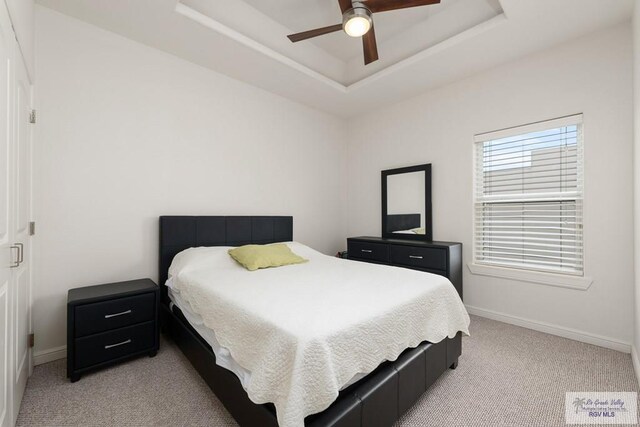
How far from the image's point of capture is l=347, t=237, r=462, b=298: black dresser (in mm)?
3039

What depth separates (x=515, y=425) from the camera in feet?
5.08

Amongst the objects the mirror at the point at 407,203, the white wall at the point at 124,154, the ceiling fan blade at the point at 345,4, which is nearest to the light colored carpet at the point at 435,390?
the white wall at the point at 124,154

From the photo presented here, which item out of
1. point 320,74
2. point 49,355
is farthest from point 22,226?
point 320,74

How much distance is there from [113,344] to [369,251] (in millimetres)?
2736

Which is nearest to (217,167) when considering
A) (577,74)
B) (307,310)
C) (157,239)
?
(157,239)

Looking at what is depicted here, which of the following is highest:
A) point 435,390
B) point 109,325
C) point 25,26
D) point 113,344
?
point 25,26

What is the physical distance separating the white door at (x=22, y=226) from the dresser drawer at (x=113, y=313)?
0.30 metres

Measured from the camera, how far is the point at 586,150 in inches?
99.5

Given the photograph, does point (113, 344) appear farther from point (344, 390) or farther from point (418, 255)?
point (418, 255)

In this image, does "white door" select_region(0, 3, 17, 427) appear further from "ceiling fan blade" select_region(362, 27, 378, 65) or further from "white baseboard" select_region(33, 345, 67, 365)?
"ceiling fan blade" select_region(362, 27, 378, 65)

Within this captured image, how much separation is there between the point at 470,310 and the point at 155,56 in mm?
4267

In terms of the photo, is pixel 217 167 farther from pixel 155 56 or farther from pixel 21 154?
pixel 21 154

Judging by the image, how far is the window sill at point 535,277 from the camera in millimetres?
2564

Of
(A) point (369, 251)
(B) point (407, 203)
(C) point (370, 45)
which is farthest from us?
(B) point (407, 203)
